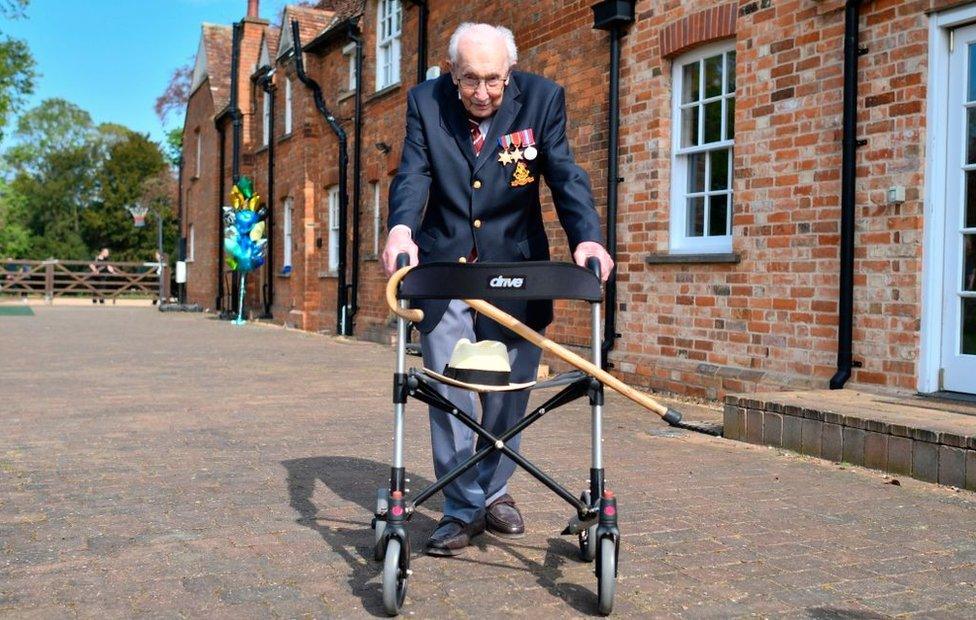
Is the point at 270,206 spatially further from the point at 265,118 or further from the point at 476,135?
the point at 476,135

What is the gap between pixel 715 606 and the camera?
136 inches

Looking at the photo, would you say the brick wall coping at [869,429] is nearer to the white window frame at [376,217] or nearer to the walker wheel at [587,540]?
the walker wheel at [587,540]

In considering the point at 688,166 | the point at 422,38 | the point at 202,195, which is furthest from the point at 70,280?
the point at 688,166

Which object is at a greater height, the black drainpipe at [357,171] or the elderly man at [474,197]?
the black drainpipe at [357,171]

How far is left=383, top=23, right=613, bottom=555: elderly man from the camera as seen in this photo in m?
3.98

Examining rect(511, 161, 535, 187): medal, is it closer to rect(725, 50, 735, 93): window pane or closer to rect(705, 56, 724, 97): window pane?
rect(725, 50, 735, 93): window pane

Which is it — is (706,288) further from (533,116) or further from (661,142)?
(533,116)

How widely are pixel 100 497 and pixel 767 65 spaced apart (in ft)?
20.1

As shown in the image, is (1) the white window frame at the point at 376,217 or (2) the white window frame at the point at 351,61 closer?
(1) the white window frame at the point at 376,217

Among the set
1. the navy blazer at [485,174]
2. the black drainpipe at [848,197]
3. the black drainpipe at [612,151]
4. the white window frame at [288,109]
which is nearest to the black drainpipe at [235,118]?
the white window frame at [288,109]

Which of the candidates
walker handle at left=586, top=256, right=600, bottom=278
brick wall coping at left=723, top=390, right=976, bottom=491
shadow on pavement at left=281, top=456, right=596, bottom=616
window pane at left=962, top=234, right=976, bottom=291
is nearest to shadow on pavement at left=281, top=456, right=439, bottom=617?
shadow on pavement at left=281, top=456, right=596, bottom=616

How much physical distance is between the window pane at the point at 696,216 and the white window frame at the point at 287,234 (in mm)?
14737

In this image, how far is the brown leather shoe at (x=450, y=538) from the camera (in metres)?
3.97

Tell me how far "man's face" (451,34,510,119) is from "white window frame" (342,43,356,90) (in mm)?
15345
